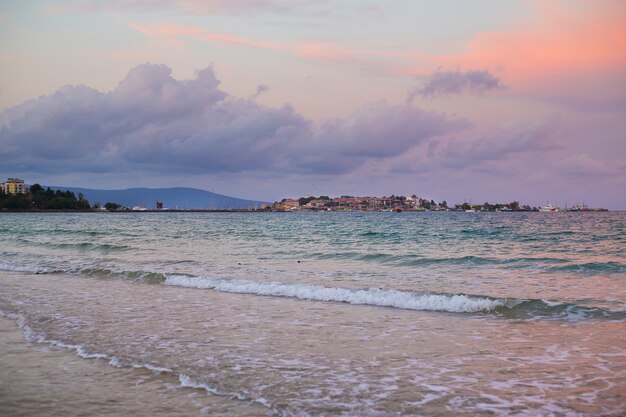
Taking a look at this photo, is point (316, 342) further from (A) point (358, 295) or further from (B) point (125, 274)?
(B) point (125, 274)

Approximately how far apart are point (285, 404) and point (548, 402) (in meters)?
3.76

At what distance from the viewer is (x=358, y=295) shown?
1730cm

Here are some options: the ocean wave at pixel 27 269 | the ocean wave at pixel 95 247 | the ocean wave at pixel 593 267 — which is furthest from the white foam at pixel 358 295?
the ocean wave at pixel 95 247

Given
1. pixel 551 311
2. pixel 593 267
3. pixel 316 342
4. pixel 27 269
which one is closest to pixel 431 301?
pixel 551 311

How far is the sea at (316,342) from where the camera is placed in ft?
24.6

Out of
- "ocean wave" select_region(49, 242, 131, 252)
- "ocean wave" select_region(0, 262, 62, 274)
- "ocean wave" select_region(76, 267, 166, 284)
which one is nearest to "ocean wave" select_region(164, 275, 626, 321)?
"ocean wave" select_region(76, 267, 166, 284)

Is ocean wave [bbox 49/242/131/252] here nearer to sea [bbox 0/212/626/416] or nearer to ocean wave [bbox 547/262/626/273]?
sea [bbox 0/212/626/416]

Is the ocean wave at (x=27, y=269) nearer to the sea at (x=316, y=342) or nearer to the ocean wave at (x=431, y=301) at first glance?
the sea at (x=316, y=342)

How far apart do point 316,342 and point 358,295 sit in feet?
Result: 21.0

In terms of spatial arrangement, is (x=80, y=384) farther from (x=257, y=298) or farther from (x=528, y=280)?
(x=528, y=280)

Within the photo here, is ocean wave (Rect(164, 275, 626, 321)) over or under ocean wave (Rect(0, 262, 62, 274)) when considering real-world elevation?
over

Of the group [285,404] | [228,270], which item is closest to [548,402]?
[285,404]

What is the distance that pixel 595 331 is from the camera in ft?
40.2

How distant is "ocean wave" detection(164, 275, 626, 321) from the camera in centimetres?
1439
